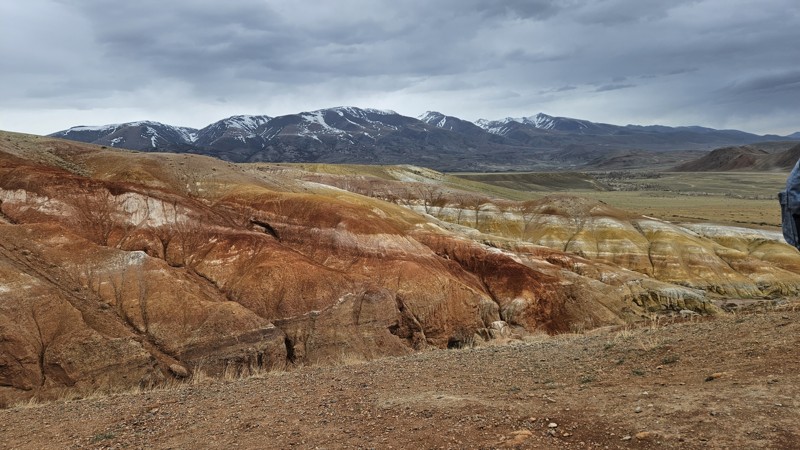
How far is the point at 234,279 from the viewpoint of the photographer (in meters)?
36.4

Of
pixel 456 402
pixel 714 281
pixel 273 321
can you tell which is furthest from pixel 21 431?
pixel 714 281

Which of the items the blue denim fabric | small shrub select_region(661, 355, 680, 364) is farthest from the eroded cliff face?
the blue denim fabric

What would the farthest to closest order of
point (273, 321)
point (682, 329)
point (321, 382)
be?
point (273, 321) → point (682, 329) → point (321, 382)

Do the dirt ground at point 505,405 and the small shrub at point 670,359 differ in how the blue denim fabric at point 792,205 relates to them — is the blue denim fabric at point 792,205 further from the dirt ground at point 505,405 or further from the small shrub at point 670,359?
the small shrub at point 670,359

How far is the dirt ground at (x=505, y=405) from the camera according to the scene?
8070 millimetres

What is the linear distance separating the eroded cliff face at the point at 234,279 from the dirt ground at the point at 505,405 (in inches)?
494

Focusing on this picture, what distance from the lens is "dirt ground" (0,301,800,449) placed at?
807 centimetres

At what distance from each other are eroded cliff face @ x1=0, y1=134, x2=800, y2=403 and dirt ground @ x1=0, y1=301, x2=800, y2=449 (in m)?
12.6

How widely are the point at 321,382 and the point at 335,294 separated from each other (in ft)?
74.0

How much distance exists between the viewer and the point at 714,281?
205 ft

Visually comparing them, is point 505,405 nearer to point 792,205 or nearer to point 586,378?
point 586,378

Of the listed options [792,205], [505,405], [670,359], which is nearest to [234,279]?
[505,405]

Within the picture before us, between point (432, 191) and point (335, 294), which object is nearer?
point (335, 294)

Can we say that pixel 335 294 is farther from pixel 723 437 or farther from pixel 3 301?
pixel 723 437
